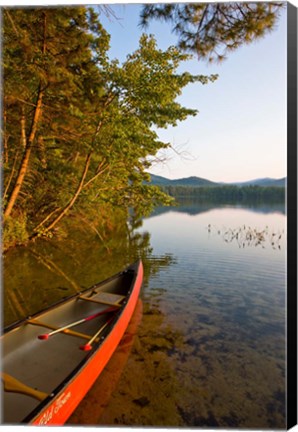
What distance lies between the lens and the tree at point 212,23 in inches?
110

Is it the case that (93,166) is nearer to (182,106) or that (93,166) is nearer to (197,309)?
(182,106)

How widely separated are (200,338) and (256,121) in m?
2.99

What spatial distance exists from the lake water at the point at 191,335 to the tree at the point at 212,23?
207 centimetres

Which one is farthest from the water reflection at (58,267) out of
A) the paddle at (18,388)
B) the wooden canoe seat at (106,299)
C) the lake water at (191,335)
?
the paddle at (18,388)

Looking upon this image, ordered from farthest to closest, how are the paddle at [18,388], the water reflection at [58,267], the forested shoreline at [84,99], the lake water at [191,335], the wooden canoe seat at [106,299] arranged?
the water reflection at [58,267] < the wooden canoe seat at [106,299] < the forested shoreline at [84,99] < the lake water at [191,335] < the paddle at [18,388]

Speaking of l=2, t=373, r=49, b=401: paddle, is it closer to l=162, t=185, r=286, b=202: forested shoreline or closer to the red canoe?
the red canoe

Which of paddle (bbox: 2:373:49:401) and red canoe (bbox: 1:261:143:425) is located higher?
paddle (bbox: 2:373:49:401)

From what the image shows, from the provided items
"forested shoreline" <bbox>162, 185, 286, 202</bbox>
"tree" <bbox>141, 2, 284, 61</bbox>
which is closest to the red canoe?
"tree" <bbox>141, 2, 284, 61</bbox>

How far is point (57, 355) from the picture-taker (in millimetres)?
2824

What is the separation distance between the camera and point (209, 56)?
10.7 feet

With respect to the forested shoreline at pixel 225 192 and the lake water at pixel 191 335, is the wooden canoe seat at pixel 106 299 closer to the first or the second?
the lake water at pixel 191 335

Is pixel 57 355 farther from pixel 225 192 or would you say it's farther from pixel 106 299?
pixel 225 192

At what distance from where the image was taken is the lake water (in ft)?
8.01

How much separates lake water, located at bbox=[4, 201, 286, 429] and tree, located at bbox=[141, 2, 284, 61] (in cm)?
207
